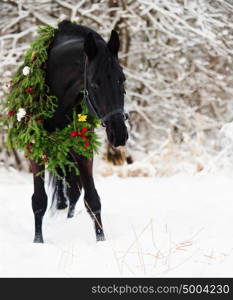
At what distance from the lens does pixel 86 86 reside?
4.05m

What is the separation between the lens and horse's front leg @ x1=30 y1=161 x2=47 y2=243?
4625 millimetres

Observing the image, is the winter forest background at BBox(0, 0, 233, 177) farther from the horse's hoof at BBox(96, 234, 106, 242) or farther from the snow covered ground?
the horse's hoof at BBox(96, 234, 106, 242)

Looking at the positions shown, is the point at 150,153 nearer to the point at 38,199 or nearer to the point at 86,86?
the point at 38,199

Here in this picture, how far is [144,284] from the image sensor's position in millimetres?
3035

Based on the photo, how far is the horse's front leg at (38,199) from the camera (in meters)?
4.62

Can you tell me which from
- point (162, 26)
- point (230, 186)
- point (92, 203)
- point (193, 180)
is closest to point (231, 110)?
point (162, 26)

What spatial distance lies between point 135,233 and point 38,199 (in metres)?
0.96

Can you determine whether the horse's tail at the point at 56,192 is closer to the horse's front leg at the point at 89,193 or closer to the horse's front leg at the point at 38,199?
the horse's front leg at the point at 38,199

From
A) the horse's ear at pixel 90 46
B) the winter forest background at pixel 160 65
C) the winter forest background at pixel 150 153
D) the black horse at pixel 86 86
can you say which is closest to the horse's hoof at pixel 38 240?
the black horse at pixel 86 86

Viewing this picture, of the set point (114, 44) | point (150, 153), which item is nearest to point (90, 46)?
point (114, 44)

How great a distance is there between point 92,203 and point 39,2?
19.0ft

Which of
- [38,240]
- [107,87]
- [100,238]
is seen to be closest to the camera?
[107,87]

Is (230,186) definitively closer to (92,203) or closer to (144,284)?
(92,203)

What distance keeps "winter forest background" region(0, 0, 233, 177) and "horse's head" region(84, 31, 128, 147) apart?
14.9 ft
